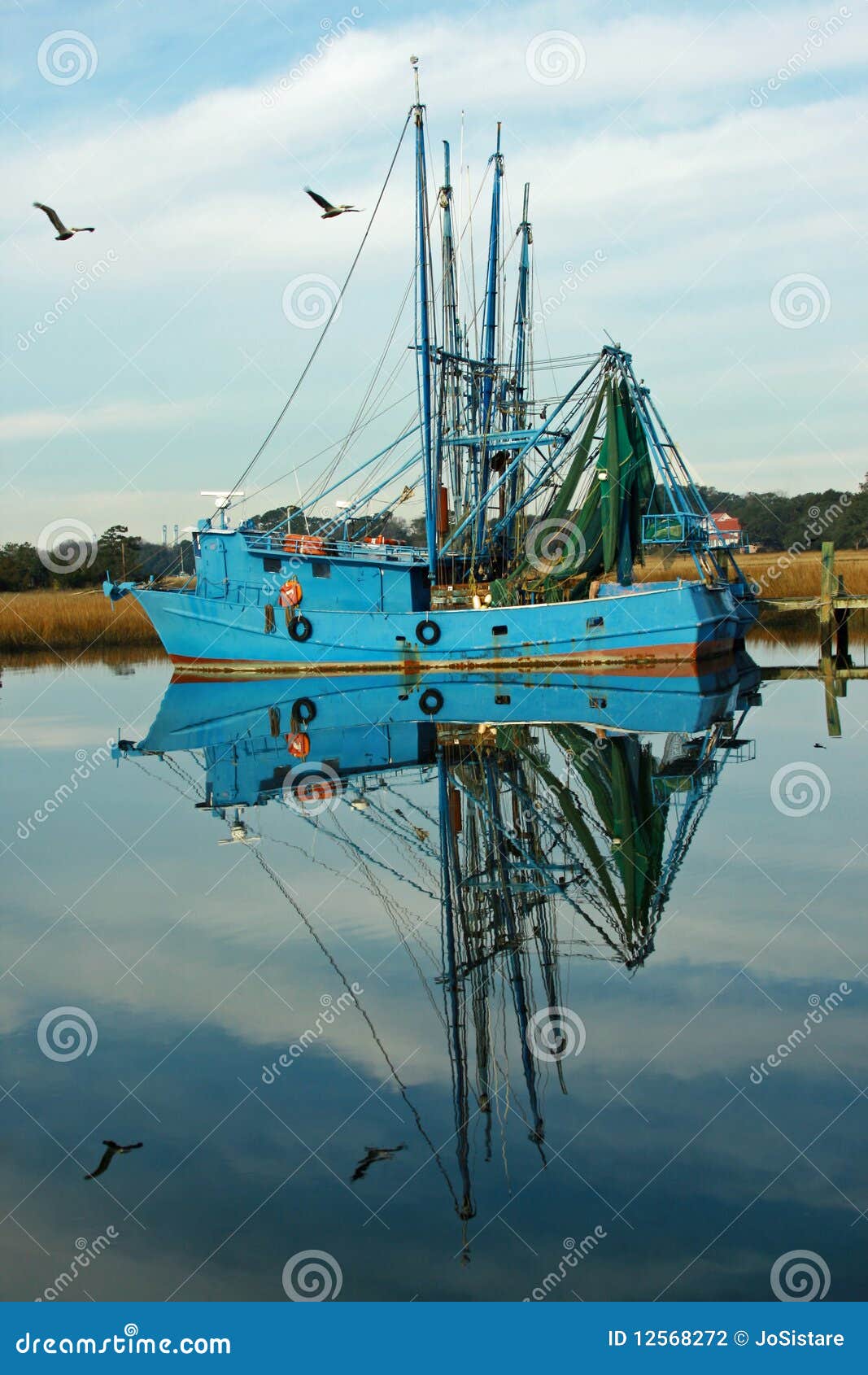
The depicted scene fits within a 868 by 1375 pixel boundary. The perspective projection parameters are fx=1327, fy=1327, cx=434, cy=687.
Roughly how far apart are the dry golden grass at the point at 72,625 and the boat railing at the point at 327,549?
35.9 feet

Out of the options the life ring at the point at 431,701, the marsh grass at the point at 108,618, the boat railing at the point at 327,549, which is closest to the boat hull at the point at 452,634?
the boat railing at the point at 327,549

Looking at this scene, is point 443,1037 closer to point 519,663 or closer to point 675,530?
point 675,530

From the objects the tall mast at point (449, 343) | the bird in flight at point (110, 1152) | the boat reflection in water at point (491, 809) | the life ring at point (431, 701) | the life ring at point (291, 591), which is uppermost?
the tall mast at point (449, 343)

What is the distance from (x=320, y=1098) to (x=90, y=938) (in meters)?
3.91

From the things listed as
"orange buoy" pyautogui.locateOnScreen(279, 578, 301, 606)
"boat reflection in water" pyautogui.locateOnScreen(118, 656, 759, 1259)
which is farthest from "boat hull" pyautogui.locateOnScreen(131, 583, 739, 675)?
"boat reflection in water" pyautogui.locateOnScreen(118, 656, 759, 1259)

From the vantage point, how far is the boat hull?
3178 cm

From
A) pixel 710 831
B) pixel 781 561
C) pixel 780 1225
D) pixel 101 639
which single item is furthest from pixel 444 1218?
pixel 781 561

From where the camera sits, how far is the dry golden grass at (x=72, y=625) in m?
47.0

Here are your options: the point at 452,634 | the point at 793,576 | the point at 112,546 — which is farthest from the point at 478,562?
the point at 112,546

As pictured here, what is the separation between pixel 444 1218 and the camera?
581 cm

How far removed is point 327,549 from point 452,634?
13.8 ft

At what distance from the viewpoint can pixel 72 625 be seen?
162ft

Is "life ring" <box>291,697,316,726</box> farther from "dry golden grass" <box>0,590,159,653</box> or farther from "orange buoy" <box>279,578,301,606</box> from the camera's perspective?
"dry golden grass" <box>0,590,159,653</box>

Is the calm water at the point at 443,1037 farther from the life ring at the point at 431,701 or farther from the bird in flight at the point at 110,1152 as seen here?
the life ring at the point at 431,701
